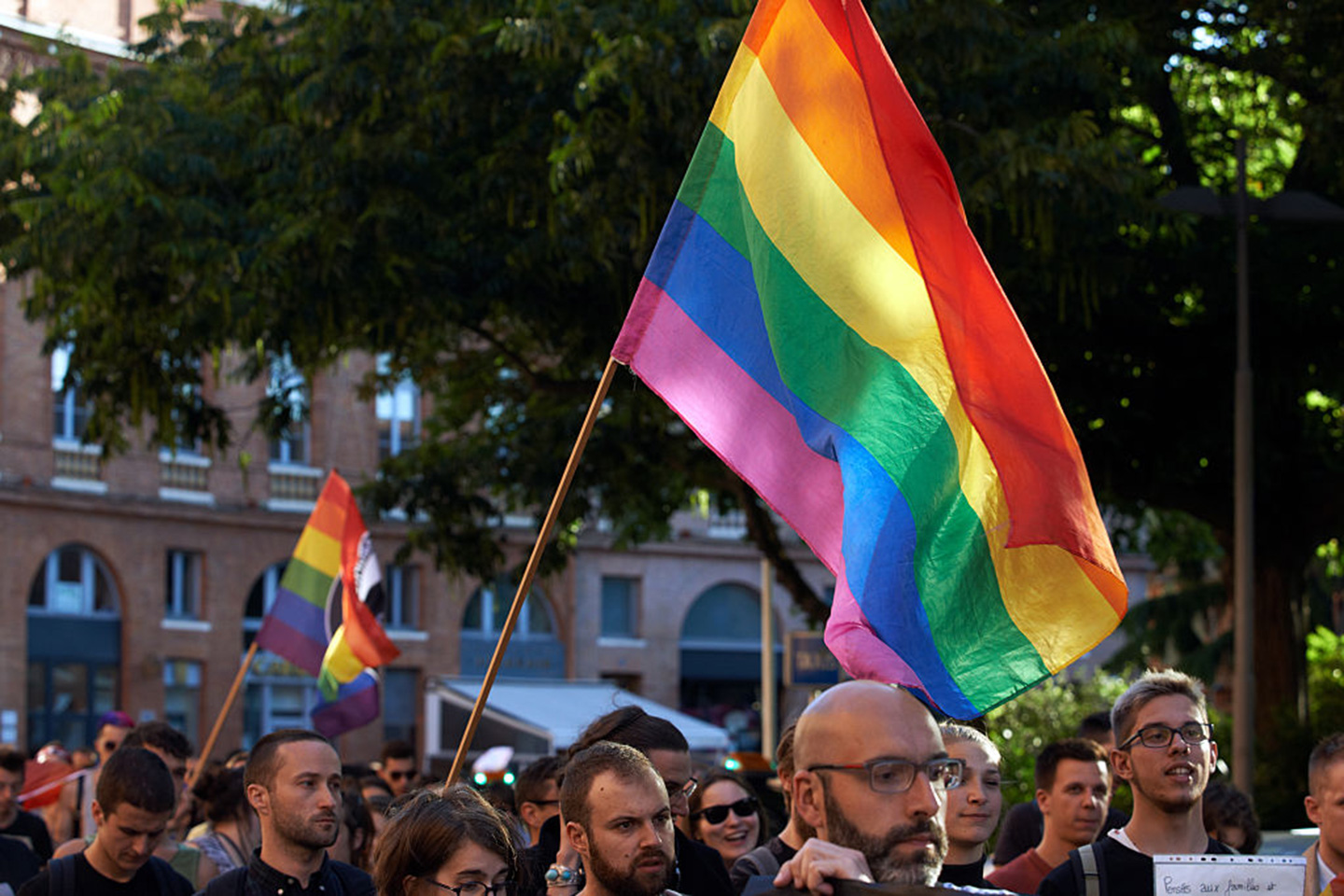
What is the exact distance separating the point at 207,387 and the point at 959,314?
100 ft

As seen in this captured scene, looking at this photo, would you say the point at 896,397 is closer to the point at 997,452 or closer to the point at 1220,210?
the point at 997,452

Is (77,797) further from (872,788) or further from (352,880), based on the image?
(872,788)

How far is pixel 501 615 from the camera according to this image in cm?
3916

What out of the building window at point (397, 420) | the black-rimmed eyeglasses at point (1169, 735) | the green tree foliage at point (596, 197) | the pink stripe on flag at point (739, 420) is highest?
the building window at point (397, 420)

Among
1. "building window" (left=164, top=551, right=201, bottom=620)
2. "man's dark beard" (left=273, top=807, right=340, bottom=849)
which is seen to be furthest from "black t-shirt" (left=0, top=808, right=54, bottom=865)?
"building window" (left=164, top=551, right=201, bottom=620)

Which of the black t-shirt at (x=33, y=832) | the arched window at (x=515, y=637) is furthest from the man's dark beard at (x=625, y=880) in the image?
the arched window at (x=515, y=637)

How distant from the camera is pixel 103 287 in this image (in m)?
14.4

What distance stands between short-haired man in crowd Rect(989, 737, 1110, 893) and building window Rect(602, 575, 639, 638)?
3492 centimetres

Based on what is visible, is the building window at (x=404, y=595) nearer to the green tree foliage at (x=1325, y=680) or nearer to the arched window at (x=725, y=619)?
the arched window at (x=725, y=619)

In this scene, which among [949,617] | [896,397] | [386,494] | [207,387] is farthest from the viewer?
[207,387]

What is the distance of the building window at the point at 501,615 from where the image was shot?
3841 cm

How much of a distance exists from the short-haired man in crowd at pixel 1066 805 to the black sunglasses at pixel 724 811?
0.92 metres

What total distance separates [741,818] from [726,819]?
0.19 feet

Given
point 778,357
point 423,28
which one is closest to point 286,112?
point 423,28
